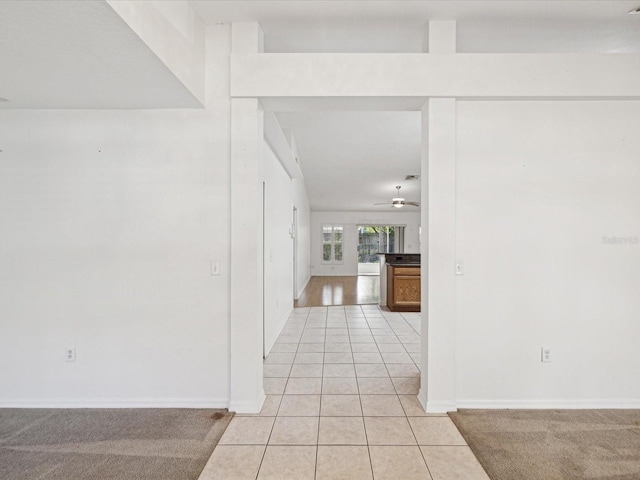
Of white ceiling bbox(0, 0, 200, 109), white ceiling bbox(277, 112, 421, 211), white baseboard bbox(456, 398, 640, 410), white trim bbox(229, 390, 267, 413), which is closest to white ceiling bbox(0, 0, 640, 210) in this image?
white ceiling bbox(0, 0, 200, 109)

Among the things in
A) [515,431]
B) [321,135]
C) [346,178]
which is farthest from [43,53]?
[346,178]

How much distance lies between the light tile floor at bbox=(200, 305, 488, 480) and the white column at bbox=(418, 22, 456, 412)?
280 millimetres

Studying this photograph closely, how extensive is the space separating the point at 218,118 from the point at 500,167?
220 cm

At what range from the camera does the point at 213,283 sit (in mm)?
2605

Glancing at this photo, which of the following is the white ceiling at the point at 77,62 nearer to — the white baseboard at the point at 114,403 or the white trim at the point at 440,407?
the white baseboard at the point at 114,403

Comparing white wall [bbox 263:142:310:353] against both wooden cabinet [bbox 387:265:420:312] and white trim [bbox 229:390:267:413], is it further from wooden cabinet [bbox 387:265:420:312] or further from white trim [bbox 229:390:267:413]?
wooden cabinet [bbox 387:265:420:312]

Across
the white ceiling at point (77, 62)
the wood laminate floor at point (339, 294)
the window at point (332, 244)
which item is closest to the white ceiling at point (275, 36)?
the white ceiling at point (77, 62)

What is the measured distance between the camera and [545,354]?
8.52ft

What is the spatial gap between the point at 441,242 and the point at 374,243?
10.8 m

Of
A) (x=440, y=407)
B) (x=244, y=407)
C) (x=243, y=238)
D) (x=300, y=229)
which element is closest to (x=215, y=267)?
(x=243, y=238)

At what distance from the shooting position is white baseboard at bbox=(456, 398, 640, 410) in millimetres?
2574

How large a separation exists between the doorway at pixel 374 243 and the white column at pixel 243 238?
10.1m

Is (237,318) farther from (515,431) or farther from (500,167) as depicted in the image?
(500,167)

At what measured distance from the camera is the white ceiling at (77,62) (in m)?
1.53
